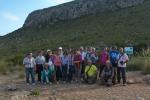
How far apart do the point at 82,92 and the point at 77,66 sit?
3.13m

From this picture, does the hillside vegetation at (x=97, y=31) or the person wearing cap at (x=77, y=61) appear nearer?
the person wearing cap at (x=77, y=61)

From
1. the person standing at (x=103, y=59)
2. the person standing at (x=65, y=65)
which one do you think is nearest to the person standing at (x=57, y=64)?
the person standing at (x=65, y=65)

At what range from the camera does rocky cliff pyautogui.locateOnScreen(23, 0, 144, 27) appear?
66.4 m

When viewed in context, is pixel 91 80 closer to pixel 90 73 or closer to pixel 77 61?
pixel 90 73

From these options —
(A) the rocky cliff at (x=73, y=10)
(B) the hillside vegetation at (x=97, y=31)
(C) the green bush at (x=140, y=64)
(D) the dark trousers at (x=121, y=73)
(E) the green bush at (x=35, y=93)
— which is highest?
(A) the rocky cliff at (x=73, y=10)

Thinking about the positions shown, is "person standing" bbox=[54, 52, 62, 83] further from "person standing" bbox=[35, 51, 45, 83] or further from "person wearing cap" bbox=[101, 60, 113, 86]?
"person wearing cap" bbox=[101, 60, 113, 86]

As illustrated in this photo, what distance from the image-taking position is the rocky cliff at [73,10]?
66.4 m

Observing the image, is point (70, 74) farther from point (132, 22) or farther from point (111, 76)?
point (132, 22)

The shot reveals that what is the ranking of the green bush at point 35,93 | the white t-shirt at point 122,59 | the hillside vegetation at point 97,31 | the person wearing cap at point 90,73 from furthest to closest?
the hillside vegetation at point 97,31 < the person wearing cap at point 90,73 < the white t-shirt at point 122,59 < the green bush at point 35,93

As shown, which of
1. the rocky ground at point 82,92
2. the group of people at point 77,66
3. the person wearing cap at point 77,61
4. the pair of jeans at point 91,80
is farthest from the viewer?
the person wearing cap at point 77,61

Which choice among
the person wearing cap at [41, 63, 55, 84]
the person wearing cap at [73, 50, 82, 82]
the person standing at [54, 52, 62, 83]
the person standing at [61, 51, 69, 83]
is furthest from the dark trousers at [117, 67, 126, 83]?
the person wearing cap at [41, 63, 55, 84]

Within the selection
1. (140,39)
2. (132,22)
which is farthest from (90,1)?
(140,39)

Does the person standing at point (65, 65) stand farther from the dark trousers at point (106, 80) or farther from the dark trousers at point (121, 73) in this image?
the dark trousers at point (121, 73)

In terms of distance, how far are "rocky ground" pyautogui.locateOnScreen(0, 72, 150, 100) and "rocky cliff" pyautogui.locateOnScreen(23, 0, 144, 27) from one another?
4494 cm
